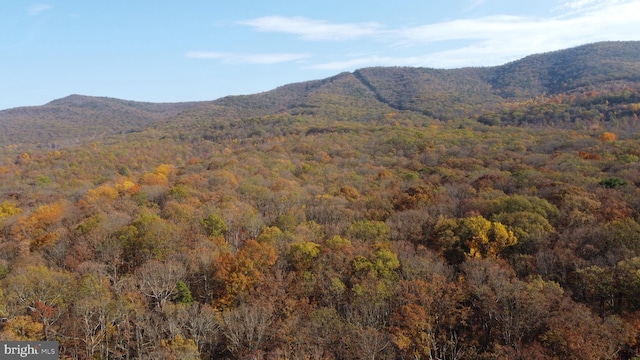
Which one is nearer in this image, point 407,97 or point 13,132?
point 13,132

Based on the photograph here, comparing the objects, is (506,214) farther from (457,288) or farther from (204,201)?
(204,201)

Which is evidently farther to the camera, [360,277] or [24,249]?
[24,249]

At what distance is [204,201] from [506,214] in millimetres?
34327

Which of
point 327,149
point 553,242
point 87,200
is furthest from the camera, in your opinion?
point 327,149

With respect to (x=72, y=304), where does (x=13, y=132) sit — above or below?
above

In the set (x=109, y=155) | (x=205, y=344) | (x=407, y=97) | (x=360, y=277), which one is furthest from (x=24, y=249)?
(x=407, y=97)

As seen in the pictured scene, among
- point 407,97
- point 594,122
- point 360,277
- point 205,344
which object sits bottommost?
point 205,344

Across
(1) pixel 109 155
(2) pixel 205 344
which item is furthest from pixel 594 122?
(1) pixel 109 155

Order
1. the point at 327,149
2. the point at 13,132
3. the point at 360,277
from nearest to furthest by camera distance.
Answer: the point at 360,277, the point at 327,149, the point at 13,132

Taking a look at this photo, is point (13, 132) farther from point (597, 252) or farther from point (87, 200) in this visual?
point (597, 252)

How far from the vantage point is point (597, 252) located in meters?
29.6

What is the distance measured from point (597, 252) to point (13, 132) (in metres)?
220

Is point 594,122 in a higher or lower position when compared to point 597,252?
higher

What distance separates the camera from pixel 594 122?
352 ft
